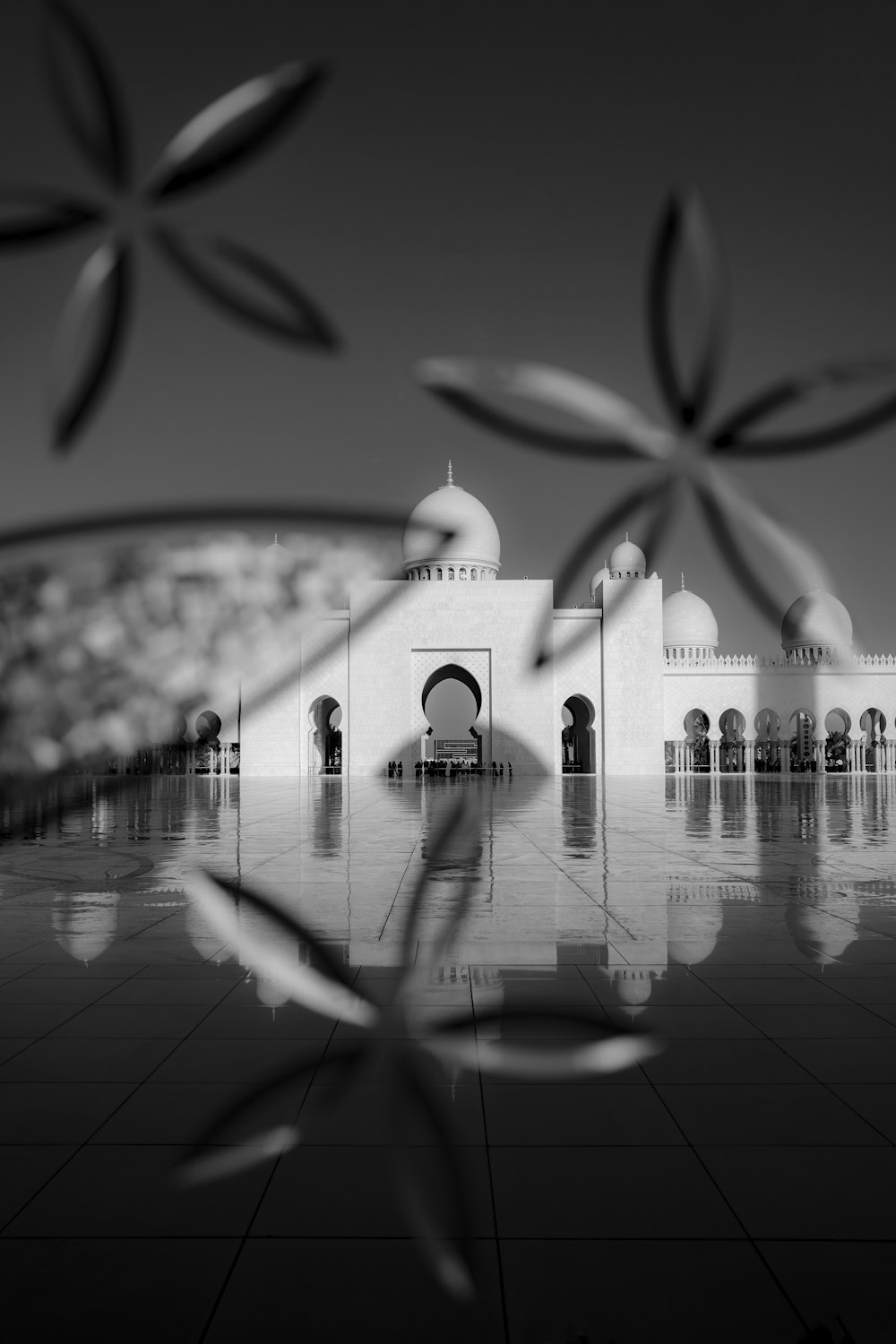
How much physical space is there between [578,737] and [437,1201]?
2577 centimetres

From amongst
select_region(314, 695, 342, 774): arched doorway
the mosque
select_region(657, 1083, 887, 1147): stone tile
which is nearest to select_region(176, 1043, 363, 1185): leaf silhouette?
select_region(657, 1083, 887, 1147): stone tile

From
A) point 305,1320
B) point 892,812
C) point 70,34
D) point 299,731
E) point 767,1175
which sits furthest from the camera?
point 299,731

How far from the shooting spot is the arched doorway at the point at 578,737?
2462cm

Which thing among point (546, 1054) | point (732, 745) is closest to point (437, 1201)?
point (546, 1054)

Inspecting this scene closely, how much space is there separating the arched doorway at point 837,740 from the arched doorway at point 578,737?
599 centimetres

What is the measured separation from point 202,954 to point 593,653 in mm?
20529

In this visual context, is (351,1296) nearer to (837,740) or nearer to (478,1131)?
(478,1131)

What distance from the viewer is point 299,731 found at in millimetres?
23312

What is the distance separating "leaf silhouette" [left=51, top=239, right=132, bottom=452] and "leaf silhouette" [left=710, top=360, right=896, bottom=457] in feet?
1.80

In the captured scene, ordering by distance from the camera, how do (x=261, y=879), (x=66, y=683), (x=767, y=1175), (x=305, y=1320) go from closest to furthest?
(x=66, y=683)
(x=305, y=1320)
(x=767, y=1175)
(x=261, y=879)

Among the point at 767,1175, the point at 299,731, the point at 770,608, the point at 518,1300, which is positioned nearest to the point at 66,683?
the point at 770,608

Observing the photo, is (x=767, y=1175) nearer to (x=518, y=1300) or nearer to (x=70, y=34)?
(x=518, y=1300)

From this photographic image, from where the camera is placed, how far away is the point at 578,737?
27.2 metres

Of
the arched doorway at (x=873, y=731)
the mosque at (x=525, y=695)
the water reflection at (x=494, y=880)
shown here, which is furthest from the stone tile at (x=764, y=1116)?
the arched doorway at (x=873, y=731)
